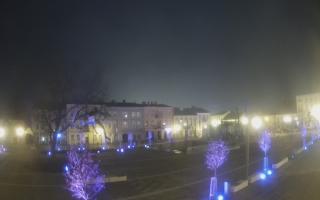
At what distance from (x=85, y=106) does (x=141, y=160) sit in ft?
48.0

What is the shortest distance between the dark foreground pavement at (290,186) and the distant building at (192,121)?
8090 centimetres

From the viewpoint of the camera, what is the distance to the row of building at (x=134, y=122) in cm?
6050

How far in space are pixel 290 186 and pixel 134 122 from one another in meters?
79.0

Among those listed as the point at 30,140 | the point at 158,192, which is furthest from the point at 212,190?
the point at 30,140

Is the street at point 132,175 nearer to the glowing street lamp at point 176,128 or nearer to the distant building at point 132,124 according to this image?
the distant building at point 132,124

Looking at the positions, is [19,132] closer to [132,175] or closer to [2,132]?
[2,132]

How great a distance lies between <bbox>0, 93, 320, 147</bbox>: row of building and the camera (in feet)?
198

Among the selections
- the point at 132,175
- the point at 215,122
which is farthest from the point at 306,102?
Result: the point at 132,175

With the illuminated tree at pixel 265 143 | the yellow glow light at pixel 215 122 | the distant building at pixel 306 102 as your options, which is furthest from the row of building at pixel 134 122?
the illuminated tree at pixel 265 143

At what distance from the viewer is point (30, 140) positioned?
8331cm

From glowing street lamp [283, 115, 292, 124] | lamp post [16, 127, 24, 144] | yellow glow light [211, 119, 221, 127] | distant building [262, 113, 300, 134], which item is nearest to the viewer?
lamp post [16, 127, 24, 144]

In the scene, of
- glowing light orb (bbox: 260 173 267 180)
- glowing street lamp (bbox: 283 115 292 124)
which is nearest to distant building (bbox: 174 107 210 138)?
glowing street lamp (bbox: 283 115 292 124)

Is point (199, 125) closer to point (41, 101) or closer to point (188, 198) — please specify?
point (41, 101)

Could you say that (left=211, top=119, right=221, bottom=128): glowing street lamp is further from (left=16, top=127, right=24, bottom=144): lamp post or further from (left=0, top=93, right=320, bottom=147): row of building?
(left=16, top=127, right=24, bottom=144): lamp post
